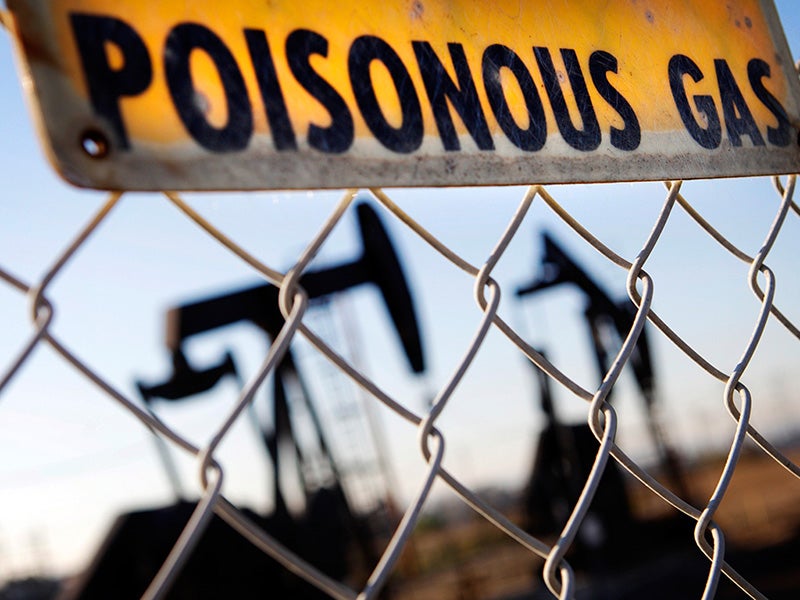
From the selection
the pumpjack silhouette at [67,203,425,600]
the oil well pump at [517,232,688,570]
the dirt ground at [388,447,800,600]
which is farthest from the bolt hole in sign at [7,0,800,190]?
the dirt ground at [388,447,800,600]

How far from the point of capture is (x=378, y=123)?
700 millimetres

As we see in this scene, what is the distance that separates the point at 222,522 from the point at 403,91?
21.4 feet

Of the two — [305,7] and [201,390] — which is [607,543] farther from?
[305,7]

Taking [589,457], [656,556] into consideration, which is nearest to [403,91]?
[589,457]

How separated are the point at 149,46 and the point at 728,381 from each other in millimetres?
712

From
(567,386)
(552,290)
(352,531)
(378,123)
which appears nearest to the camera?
(378,123)

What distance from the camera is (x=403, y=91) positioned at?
722 millimetres

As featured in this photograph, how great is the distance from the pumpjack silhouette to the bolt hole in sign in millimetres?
5479

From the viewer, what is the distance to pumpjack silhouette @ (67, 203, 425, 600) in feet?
20.8

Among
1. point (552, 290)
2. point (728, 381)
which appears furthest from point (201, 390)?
point (728, 381)

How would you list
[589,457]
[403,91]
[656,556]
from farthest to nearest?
1. [656,556]
2. [589,457]
3. [403,91]

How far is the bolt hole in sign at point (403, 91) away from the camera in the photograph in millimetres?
583

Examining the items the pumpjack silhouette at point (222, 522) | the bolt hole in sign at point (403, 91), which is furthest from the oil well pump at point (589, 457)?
the bolt hole in sign at point (403, 91)

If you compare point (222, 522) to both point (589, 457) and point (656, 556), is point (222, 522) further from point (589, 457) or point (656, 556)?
point (656, 556)
